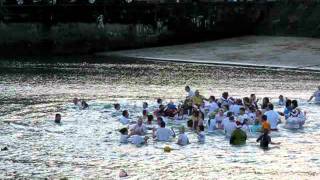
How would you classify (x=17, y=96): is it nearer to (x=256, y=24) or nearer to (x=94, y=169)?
(x=94, y=169)

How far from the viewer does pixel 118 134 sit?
102 ft

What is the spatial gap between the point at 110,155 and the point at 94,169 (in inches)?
84.2

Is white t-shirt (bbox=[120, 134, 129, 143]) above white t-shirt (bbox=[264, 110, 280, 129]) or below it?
below

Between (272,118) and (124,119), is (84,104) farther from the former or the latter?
(272,118)

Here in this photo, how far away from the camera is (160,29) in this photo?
234 feet

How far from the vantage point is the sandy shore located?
2356 inches

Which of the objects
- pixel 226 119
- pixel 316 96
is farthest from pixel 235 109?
pixel 316 96

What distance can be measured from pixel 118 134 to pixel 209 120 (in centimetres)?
445

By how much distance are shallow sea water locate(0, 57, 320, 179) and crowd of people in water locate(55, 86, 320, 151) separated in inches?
18.9

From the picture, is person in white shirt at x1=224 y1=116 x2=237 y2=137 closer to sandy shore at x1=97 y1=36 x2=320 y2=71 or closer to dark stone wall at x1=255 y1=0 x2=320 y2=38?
sandy shore at x1=97 y1=36 x2=320 y2=71

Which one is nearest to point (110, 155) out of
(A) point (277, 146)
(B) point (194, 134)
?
(B) point (194, 134)

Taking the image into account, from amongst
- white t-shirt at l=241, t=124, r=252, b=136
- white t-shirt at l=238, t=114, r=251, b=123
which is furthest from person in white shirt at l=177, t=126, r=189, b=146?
white t-shirt at l=238, t=114, r=251, b=123

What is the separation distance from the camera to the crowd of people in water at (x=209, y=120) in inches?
1156

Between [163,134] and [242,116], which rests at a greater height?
[242,116]
